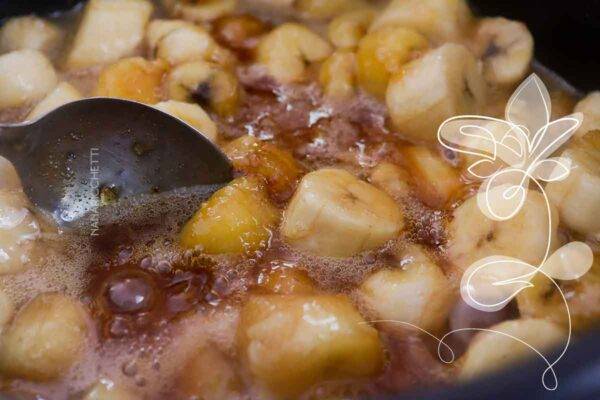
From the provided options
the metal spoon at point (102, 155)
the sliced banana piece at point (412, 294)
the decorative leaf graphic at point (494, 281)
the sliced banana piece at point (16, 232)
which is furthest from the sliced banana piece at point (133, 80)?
the decorative leaf graphic at point (494, 281)

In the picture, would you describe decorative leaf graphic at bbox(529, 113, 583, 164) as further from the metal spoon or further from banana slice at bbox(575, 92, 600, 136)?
the metal spoon

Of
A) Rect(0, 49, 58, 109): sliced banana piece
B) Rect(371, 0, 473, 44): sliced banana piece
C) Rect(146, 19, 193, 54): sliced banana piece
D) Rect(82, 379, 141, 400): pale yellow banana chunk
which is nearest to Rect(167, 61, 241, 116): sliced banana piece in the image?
Rect(146, 19, 193, 54): sliced banana piece

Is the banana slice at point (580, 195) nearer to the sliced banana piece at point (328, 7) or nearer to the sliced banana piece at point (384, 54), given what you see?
the sliced banana piece at point (384, 54)

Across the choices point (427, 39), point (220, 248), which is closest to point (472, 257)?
point (220, 248)

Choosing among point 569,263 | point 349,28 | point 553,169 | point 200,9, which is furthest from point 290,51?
point 569,263

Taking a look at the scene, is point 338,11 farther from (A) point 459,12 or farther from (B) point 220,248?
(B) point 220,248

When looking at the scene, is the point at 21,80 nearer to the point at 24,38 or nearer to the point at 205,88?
the point at 24,38

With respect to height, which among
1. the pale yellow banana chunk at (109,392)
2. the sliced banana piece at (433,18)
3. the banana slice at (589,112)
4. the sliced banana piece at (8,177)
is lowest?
the pale yellow banana chunk at (109,392)
